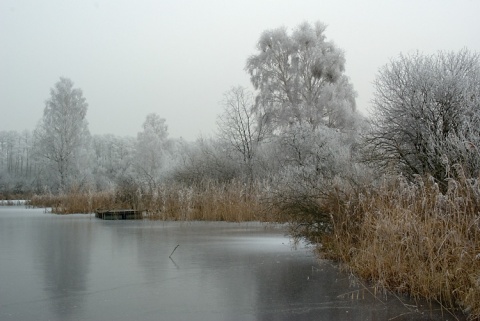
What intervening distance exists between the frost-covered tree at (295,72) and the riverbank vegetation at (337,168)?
66 mm

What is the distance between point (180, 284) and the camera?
5797mm

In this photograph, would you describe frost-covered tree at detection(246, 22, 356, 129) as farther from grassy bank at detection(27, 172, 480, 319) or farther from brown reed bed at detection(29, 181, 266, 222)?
grassy bank at detection(27, 172, 480, 319)

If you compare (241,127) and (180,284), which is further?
(241,127)

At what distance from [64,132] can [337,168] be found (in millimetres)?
26349

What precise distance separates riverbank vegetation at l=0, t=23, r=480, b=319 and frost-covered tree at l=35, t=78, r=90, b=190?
0.35 feet

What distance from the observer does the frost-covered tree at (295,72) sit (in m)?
31.5

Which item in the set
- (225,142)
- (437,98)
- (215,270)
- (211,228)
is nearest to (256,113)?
(225,142)

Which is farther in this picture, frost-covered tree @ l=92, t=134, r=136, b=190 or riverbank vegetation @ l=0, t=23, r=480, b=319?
frost-covered tree @ l=92, t=134, r=136, b=190

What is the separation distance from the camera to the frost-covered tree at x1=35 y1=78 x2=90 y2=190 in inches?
1639

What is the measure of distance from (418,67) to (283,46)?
20.4m

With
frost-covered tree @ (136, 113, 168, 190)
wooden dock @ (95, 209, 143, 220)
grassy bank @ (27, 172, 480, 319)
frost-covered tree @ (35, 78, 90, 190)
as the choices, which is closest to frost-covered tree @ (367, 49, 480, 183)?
grassy bank @ (27, 172, 480, 319)

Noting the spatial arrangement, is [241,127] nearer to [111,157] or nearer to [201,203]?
[201,203]

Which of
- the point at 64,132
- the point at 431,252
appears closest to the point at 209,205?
the point at 431,252

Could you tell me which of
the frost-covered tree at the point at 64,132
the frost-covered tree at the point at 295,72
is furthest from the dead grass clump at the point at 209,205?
the frost-covered tree at the point at 64,132
